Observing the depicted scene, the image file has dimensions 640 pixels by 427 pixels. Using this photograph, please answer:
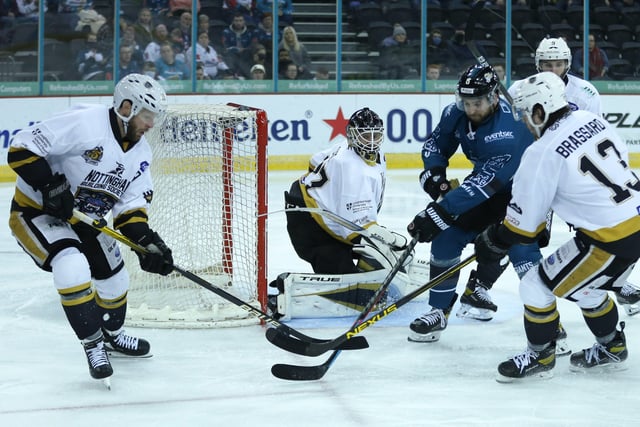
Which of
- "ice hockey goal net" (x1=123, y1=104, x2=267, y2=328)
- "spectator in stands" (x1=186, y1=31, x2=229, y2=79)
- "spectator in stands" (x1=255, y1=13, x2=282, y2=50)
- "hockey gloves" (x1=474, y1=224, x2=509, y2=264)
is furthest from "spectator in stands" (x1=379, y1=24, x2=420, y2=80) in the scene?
"hockey gloves" (x1=474, y1=224, x2=509, y2=264)

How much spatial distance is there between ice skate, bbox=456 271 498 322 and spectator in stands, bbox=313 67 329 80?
512cm

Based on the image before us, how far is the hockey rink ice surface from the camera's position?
9.29ft

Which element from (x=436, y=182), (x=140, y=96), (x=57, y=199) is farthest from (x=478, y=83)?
(x=57, y=199)

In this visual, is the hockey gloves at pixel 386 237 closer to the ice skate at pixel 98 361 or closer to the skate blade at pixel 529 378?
the skate blade at pixel 529 378

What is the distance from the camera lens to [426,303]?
14.1 feet

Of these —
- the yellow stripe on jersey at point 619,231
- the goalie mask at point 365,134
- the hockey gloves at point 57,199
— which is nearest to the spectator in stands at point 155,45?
the goalie mask at point 365,134

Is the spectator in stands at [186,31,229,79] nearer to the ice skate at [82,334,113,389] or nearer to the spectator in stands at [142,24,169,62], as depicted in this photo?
the spectator in stands at [142,24,169,62]

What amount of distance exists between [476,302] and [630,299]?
0.63 metres

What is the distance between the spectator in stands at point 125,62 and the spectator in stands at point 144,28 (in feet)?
0.38

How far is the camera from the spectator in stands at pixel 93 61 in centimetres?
831

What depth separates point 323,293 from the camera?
399 cm

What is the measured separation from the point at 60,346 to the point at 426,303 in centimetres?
151

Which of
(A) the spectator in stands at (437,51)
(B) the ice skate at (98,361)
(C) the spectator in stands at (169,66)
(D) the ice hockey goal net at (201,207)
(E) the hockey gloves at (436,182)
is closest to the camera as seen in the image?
(B) the ice skate at (98,361)

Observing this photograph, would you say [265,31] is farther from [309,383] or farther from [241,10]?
[309,383]
